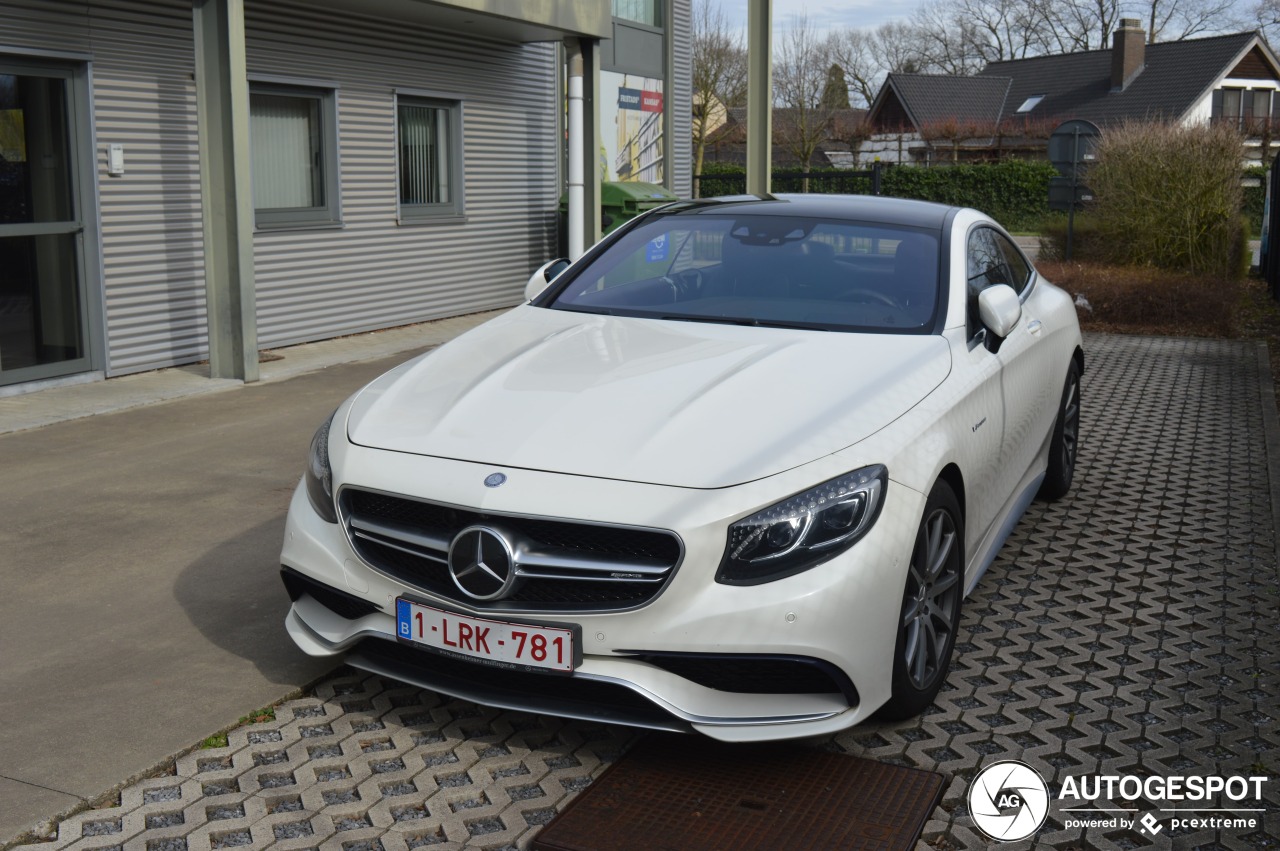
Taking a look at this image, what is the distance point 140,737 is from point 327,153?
363 inches

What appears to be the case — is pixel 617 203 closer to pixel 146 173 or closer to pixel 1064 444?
pixel 146 173

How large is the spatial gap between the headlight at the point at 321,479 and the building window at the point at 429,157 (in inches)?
380

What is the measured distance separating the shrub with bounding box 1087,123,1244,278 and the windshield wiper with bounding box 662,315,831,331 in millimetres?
12876

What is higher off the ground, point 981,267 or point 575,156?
point 575,156

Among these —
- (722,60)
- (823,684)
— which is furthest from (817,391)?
(722,60)

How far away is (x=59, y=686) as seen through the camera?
4152 mm

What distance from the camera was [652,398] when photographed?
385cm

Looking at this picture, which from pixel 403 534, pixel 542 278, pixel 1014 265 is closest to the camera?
pixel 403 534

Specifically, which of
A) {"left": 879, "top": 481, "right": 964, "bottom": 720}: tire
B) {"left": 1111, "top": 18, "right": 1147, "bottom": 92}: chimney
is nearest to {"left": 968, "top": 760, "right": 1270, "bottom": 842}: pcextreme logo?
{"left": 879, "top": 481, "right": 964, "bottom": 720}: tire

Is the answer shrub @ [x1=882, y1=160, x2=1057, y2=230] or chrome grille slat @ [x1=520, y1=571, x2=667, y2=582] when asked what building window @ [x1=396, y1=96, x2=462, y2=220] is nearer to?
chrome grille slat @ [x1=520, y1=571, x2=667, y2=582]

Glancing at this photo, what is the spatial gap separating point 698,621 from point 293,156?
382 inches

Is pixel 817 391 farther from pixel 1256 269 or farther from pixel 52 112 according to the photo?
pixel 1256 269

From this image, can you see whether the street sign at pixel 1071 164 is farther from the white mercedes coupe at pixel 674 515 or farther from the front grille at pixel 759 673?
the front grille at pixel 759 673

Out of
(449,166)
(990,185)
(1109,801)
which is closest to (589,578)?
(1109,801)
